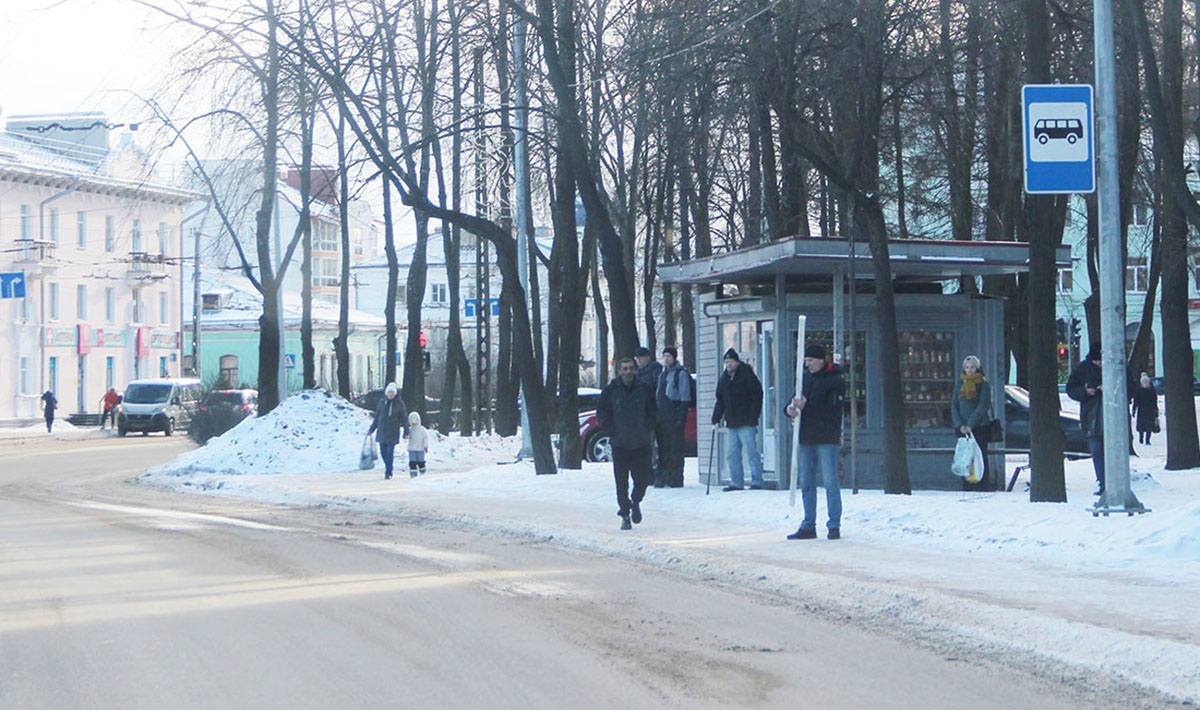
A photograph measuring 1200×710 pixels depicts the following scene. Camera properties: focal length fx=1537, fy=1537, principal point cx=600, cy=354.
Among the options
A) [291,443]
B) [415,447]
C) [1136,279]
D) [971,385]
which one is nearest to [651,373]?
[971,385]

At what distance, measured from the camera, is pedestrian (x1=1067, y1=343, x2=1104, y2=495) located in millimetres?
17031

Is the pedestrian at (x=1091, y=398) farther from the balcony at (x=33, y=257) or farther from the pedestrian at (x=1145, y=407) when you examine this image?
the balcony at (x=33, y=257)

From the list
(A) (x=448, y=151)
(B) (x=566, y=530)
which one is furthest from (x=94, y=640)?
(A) (x=448, y=151)

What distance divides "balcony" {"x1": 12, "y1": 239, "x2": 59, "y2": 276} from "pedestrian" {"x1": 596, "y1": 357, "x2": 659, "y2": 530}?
177 feet

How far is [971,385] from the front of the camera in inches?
707

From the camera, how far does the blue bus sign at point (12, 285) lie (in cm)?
5481

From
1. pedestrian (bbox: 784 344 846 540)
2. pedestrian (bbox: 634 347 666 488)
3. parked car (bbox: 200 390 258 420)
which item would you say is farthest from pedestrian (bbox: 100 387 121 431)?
pedestrian (bbox: 784 344 846 540)

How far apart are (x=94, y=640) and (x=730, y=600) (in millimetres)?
4151

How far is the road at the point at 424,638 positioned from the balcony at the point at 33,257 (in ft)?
175

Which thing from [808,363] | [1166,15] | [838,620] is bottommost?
[838,620]

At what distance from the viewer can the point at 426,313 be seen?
9812 cm

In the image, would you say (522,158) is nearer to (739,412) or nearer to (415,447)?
(415,447)

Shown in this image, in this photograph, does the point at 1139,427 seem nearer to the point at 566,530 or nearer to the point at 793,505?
the point at 793,505

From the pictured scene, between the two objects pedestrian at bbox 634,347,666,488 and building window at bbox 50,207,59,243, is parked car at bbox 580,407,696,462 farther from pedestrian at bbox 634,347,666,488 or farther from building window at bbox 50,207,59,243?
building window at bbox 50,207,59,243
